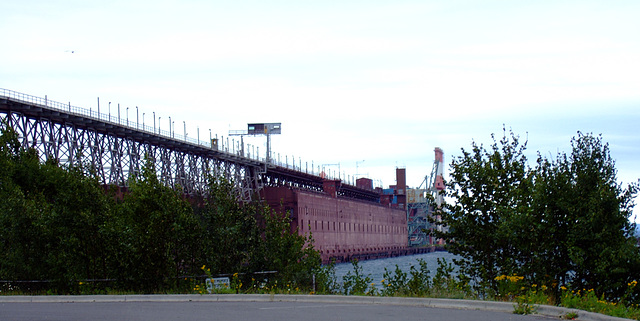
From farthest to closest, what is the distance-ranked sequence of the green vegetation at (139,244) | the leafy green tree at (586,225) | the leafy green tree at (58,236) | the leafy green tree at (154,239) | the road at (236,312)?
the leafy green tree at (58,236), the green vegetation at (139,244), the leafy green tree at (154,239), the leafy green tree at (586,225), the road at (236,312)

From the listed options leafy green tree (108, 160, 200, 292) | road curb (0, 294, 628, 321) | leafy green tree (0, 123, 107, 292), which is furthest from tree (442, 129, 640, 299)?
leafy green tree (0, 123, 107, 292)

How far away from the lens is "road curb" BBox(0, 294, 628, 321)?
1650 centimetres

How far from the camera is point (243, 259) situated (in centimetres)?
2789

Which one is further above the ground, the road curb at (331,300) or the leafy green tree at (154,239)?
the leafy green tree at (154,239)

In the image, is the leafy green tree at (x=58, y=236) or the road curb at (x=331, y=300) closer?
the road curb at (x=331, y=300)

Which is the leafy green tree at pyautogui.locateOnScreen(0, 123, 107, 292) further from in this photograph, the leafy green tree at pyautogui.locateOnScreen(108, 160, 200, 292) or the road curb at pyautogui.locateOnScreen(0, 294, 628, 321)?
the road curb at pyautogui.locateOnScreen(0, 294, 628, 321)

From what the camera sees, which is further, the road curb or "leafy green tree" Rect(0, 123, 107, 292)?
"leafy green tree" Rect(0, 123, 107, 292)

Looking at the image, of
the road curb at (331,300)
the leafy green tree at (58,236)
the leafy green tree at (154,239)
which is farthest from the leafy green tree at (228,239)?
the road curb at (331,300)

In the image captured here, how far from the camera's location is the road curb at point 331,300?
16500 mm

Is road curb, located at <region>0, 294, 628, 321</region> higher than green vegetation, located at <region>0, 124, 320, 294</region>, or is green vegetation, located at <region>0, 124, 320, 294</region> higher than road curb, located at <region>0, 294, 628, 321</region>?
green vegetation, located at <region>0, 124, 320, 294</region>

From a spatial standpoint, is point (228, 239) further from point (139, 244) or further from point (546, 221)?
point (546, 221)

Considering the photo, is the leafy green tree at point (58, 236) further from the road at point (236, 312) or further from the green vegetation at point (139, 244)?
the road at point (236, 312)

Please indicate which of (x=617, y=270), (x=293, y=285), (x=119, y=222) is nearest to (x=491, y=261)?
(x=617, y=270)

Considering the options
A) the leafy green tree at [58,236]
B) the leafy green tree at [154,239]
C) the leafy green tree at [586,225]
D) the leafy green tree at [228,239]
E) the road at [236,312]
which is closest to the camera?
the road at [236,312]
